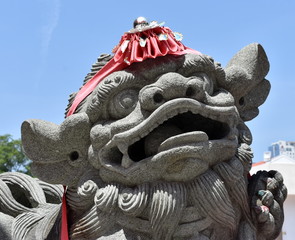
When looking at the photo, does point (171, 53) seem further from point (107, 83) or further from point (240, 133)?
point (240, 133)

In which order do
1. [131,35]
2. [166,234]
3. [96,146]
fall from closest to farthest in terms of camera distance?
[166,234] → [96,146] → [131,35]

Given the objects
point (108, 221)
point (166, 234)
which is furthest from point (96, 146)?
point (166, 234)

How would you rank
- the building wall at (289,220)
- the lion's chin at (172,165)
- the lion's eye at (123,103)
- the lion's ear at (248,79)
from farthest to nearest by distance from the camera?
the building wall at (289,220) < the lion's ear at (248,79) < the lion's eye at (123,103) < the lion's chin at (172,165)

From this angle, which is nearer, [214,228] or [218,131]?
[214,228]

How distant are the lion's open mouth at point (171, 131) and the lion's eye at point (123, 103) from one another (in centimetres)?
14

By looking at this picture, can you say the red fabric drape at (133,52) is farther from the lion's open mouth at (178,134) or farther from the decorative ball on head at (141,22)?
the lion's open mouth at (178,134)

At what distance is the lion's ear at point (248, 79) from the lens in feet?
9.84

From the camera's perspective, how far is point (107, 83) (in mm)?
2793

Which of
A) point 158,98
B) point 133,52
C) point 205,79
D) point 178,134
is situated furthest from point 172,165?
point 133,52

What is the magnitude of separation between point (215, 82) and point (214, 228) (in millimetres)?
811

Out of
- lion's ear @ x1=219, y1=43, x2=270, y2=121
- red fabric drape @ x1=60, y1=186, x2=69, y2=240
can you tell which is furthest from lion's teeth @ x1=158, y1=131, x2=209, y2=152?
red fabric drape @ x1=60, y1=186, x2=69, y2=240

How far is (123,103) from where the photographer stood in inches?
109

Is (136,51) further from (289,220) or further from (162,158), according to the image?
(289,220)

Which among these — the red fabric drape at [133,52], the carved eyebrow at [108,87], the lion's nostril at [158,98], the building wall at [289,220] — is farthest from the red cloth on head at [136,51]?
the building wall at [289,220]
